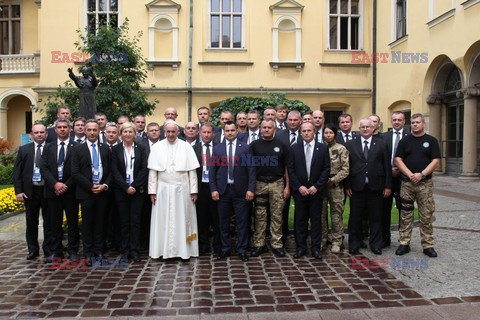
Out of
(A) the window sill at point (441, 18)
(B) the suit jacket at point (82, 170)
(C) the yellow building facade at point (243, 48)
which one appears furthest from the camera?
(C) the yellow building facade at point (243, 48)

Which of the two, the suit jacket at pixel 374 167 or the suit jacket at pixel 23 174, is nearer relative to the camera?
the suit jacket at pixel 23 174

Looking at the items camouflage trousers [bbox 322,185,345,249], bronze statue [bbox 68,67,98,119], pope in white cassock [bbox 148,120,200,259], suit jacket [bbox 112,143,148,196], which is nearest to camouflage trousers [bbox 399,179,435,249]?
camouflage trousers [bbox 322,185,345,249]

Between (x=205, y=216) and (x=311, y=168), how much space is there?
1909 mm

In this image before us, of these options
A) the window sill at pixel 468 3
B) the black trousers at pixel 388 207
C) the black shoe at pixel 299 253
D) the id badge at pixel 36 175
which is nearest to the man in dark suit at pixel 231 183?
the black shoe at pixel 299 253

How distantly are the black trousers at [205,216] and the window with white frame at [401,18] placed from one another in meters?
15.1

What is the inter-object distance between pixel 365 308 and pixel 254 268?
1893mm

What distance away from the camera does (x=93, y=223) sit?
6746 millimetres

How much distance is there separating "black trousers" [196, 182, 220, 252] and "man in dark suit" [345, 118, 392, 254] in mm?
2162

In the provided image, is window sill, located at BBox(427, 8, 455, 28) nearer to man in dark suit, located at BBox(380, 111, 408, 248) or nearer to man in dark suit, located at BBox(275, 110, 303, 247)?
man in dark suit, located at BBox(380, 111, 408, 248)

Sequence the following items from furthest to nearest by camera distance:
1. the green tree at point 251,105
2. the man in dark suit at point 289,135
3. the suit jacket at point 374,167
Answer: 1. the green tree at point 251,105
2. the man in dark suit at point 289,135
3. the suit jacket at point 374,167

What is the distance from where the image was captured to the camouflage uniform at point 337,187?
6961mm

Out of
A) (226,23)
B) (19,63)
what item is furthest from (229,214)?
(19,63)

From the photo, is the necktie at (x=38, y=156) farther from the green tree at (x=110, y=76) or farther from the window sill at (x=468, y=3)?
the window sill at (x=468, y=3)

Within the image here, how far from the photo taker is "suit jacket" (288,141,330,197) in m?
6.79
